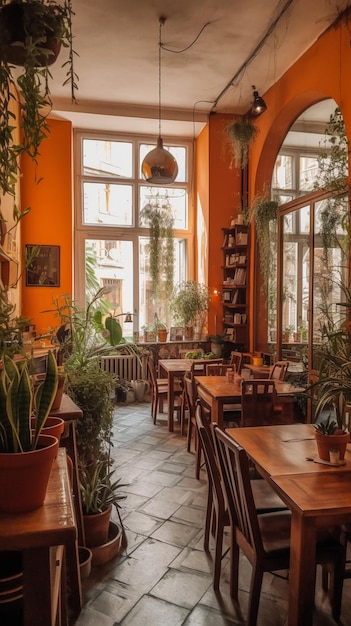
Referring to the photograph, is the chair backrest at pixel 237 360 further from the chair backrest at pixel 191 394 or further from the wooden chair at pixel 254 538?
the wooden chair at pixel 254 538

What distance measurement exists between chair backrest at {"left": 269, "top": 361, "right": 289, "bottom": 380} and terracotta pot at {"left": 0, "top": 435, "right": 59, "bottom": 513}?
13.0ft

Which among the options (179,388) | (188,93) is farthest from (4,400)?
(188,93)

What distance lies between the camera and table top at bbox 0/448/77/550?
1.13 metres

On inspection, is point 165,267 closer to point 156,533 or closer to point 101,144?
point 101,144

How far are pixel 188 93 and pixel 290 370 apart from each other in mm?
4120

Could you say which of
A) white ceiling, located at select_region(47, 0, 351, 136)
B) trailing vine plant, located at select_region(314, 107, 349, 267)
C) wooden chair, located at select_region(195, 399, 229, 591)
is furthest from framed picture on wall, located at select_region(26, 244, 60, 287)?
wooden chair, located at select_region(195, 399, 229, 591)

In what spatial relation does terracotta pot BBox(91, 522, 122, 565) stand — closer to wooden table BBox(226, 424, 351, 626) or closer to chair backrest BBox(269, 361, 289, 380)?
wooden table BBox(226, 424, 351, 626)

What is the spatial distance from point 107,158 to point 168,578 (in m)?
6.55

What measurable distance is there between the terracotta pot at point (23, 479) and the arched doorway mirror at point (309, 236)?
3382 millimetres

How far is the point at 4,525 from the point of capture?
117cm

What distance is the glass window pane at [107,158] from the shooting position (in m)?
7.39

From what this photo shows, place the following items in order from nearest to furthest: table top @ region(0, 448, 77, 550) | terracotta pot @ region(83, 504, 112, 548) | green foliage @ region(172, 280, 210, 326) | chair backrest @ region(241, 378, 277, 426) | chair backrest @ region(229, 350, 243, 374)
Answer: table top @ region(0, 448, 77, 550) < terracotta pot @ region(83, 504, 112, 548) < chair backrest @ region(241, 378, 277, 426) < chair backrest @ region(229, 350, 243, 374) < green foliage @ region(172, 280, 210, 326)

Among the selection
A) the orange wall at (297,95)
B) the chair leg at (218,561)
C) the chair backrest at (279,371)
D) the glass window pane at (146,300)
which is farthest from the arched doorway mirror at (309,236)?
the chair leg at (218,561)

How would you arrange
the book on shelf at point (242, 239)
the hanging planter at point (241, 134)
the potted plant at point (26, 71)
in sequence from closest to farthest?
the potted plant at point (26, 71) < the hanging planter at point (241, 134) < the book on shelf at point (242, 239)
